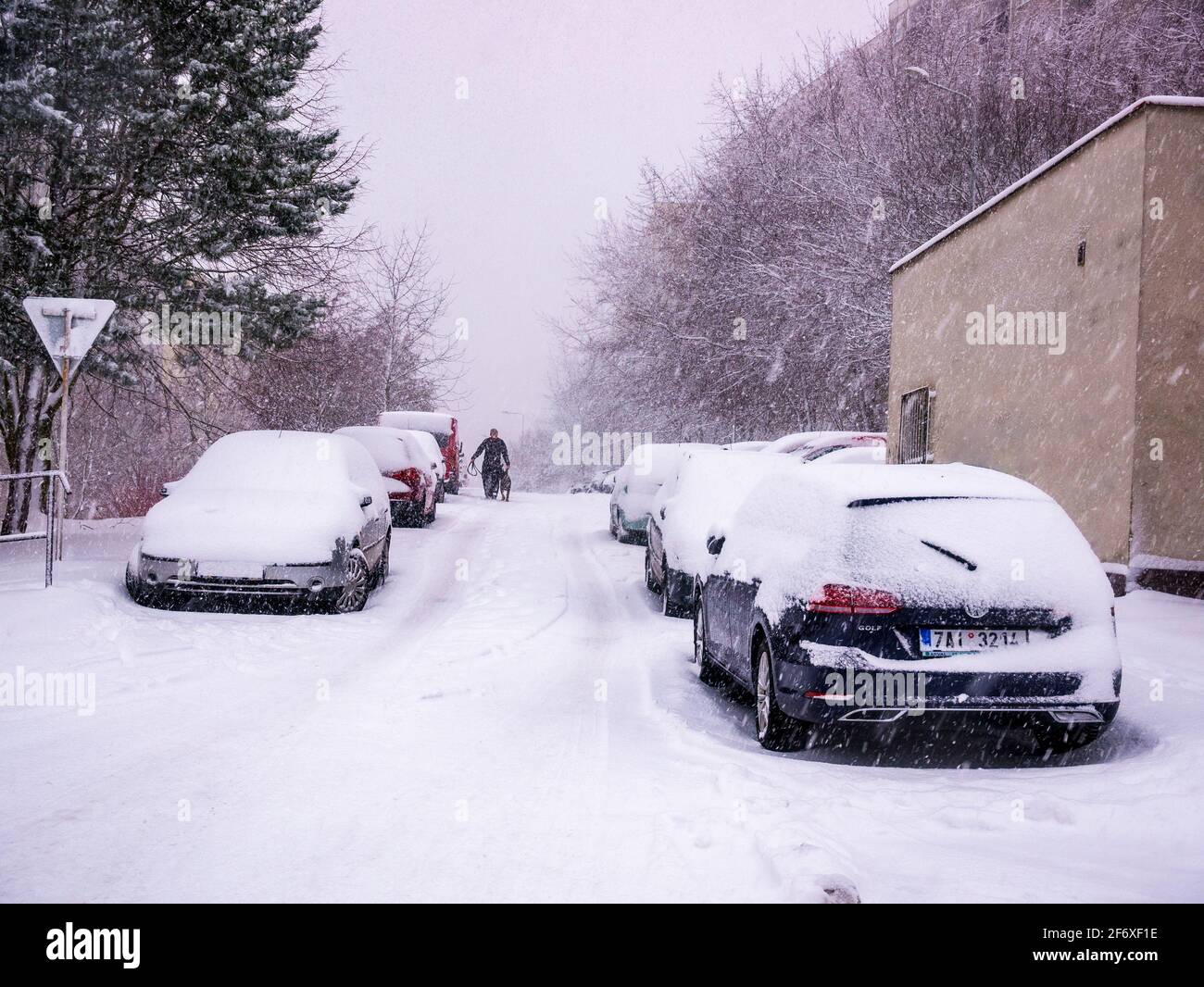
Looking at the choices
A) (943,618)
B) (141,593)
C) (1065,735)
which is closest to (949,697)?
(943,618)

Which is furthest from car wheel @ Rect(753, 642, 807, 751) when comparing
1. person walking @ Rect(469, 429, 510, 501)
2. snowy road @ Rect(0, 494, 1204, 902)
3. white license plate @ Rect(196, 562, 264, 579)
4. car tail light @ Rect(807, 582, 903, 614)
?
person walking @ Rect(469, 429, 510, 501)

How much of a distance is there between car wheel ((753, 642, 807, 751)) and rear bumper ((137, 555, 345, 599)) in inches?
200

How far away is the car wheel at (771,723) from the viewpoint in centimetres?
568

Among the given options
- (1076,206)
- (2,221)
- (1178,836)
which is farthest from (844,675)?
(2,221)

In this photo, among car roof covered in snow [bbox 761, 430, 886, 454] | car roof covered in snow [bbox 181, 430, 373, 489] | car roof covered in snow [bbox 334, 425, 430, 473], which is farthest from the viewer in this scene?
car roof covered in snow [bbox 334, 425, 430, 473]

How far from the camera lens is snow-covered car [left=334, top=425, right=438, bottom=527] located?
1886 centimetres

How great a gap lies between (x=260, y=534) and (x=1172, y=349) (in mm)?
8828

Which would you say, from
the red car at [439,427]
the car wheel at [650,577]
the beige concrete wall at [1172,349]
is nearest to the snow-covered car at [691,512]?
the car wheel at [650,577]

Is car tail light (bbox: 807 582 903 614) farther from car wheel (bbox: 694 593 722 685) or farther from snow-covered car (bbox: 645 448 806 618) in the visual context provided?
snow-covered car (bbox: 645 448 806 618)

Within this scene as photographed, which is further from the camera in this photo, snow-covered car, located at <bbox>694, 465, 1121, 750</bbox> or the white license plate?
the white license plate

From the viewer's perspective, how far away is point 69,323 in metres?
10.1

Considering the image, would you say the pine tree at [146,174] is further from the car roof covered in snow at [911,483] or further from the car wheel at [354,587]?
the car roof covered in snow at [911,483]

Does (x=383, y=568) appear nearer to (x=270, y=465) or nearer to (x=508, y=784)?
(x=270, y=465)

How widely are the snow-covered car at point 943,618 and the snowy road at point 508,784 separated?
350 millimetres
